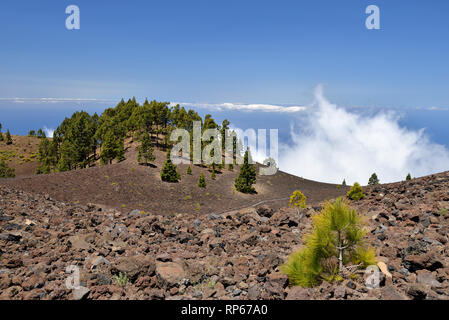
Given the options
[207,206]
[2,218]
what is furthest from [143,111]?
[2,218]

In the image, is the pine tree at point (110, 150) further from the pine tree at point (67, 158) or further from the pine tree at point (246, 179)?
the pine tree at point (246, 179)

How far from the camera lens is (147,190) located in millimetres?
35062

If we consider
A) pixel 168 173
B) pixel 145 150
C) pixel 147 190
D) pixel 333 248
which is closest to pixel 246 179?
pixel 168 173

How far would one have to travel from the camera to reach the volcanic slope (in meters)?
28.5

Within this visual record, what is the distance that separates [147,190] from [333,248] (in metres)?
32.7

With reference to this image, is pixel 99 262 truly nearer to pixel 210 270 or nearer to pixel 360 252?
pixel 210 270

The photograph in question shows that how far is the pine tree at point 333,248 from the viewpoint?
4418 millimetres

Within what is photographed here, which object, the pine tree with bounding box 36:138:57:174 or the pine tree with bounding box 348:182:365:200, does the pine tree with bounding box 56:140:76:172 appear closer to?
the pine tree with bounding box 36:138:57:174

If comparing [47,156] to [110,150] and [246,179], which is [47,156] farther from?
[246,179]

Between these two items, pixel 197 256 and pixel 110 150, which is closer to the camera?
pixel 197 256

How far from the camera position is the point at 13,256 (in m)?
6.39

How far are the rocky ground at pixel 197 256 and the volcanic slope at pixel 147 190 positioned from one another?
53.0 ft

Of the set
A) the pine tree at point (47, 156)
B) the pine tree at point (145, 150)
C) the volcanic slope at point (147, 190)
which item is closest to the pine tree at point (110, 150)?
the volcanic slope at point (147, 190)
